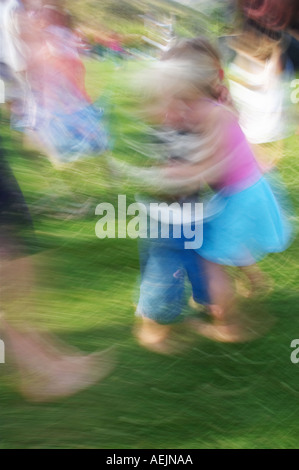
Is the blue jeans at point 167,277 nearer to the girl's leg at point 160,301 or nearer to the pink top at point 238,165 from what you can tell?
the girl's leg at point 160,301

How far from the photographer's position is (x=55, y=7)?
1444mm

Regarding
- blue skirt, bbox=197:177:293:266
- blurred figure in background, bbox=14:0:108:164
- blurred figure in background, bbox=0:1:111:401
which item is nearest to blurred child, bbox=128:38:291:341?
blue skirt, bbox=197:177:293:266

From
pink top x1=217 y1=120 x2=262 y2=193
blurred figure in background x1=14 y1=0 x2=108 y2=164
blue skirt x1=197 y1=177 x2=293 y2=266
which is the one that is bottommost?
blue skirt x1=197 y1=177 x2=293 y2=266

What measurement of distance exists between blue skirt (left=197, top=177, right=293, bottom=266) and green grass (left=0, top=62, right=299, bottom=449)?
4 centimetres

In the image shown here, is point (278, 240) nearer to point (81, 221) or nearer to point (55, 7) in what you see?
point (81, 221)

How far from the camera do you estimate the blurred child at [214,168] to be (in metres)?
1.46

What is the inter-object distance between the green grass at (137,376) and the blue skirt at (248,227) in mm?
42

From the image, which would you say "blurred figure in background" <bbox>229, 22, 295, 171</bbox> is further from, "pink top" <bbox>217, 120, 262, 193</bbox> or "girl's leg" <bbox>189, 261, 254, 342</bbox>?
"girl's leg" <bbox>189, 261, 254, 342</bbox>

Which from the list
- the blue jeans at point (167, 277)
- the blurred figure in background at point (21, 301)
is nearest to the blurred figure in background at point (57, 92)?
the blurred figure in background at point (21, 301)

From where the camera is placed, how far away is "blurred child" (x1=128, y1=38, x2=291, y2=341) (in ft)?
4.80

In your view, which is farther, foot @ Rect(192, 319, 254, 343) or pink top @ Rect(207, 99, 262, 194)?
foot @ Rect(192, 319, 254, 343)

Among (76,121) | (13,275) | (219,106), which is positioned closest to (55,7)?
(76,121)

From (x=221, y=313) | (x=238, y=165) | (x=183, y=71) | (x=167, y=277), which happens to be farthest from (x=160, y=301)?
(x=183, y=71)

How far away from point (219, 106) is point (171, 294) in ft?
Answer: 1.64
